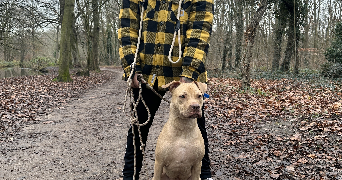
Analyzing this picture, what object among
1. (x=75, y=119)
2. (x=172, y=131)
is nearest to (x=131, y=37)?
(x=172, y=131)

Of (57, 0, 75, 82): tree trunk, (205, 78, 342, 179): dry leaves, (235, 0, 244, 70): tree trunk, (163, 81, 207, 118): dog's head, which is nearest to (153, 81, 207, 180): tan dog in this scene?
(163, 81, 207, 118): dog's head

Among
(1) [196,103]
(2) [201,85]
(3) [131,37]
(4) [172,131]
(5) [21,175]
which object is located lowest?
(5) [21,175]

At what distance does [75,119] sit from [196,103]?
6.19 meters

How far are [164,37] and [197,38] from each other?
0.32 meters

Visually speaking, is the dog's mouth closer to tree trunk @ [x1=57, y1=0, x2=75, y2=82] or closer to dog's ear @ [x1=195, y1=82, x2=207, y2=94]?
dog's ear @ [x1=195, y1=82, x2=207, y2=94]

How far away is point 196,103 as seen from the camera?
2.06 m

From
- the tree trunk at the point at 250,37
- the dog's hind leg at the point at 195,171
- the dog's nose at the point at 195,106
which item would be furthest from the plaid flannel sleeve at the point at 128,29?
the tree trunk at the point at 250,37

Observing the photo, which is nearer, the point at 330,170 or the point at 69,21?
the point at 330,170

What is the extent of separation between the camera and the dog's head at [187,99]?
2043 millimetres

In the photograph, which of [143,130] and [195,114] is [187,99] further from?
[143,130]

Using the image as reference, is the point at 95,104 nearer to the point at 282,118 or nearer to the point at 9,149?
the point at 9,149

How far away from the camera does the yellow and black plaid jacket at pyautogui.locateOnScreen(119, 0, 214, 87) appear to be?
Result: 2.35 meters

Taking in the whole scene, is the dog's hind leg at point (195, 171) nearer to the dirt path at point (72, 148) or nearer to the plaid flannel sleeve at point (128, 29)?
the dirt path at point (72, 148)

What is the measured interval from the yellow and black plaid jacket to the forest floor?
1.04 m
